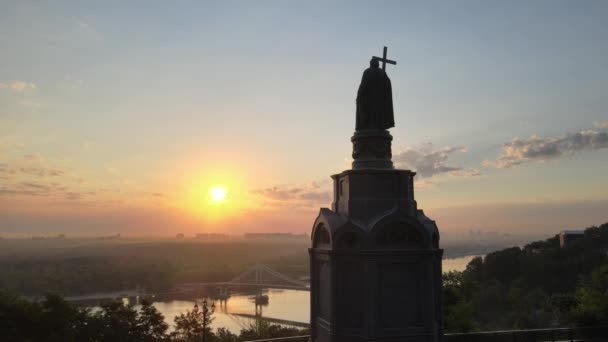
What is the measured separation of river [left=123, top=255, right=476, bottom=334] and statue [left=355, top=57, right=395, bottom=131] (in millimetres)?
42647

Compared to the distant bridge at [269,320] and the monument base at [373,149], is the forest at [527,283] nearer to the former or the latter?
the monument base at [373,149]

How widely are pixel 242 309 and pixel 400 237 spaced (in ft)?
212

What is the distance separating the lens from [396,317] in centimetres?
862

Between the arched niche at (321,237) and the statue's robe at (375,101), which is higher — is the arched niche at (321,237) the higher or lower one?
the lower one

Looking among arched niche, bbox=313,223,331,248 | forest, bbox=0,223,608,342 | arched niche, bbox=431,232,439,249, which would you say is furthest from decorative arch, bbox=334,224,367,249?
forest, bbox=0,223,608,342

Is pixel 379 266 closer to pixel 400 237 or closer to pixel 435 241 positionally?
pixel 400 237

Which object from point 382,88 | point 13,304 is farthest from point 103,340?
point 382,88

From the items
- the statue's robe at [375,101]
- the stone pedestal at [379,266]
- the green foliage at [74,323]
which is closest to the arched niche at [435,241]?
the stone pedestal at [379,266]

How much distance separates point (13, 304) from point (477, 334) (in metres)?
15.0

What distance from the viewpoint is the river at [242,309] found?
55.1 metres

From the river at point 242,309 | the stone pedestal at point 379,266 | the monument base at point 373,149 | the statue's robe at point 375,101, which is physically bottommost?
the river at point 242,309

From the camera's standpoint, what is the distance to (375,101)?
9742 millimetres

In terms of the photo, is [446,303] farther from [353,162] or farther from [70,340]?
[70,340]

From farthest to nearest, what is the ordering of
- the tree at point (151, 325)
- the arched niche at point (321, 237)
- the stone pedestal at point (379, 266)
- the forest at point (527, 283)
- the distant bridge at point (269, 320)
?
the distant bridge at point (269, 320), the forest at point (527, 283), the tree at point (151, 325), the arched niche at point (321, 237), the stone pedestal at point (379, 266)
